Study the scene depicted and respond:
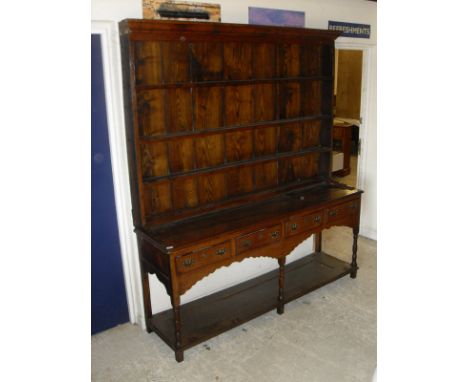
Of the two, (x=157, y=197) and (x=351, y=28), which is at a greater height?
(x=351, y=28)

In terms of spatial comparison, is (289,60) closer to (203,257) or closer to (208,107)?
(208,107)

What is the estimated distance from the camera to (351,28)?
4047mm

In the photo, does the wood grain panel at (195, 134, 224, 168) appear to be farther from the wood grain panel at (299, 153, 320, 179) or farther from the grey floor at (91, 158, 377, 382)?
the grey floor at (91, 158, 377, 382)

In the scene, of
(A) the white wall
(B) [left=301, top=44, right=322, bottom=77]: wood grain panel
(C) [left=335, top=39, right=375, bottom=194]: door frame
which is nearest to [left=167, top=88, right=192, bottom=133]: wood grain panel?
(A) the white wall

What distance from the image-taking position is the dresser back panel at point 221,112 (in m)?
2.83

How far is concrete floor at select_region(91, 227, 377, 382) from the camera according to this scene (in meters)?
2.77

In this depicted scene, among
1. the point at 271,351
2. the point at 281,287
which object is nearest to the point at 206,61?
the point at 281,287

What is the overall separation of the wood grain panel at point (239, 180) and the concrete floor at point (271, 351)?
1052 mm

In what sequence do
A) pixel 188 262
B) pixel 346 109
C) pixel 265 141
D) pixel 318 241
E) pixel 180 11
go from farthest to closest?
pixel 346 109
pixel 318 241
pixel 265 141
pixel 180 11
pixel 188 262

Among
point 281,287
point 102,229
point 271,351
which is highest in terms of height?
point 102,229

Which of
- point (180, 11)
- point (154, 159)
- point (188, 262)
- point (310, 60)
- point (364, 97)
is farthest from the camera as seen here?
point (364, 97)

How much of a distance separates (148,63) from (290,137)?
1468 mm
